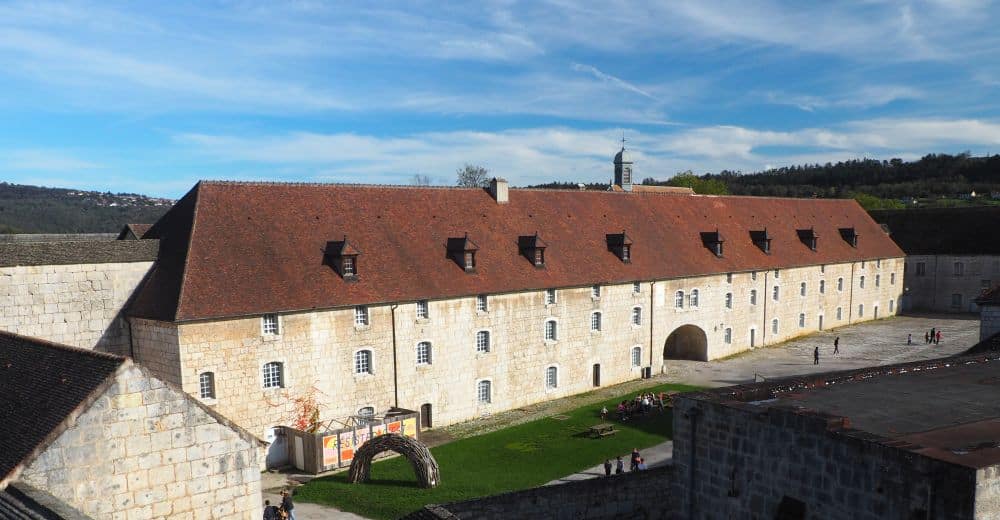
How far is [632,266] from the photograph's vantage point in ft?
121

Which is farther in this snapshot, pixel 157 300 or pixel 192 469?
pixel 157 300

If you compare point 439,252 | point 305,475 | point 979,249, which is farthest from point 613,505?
point 979,249

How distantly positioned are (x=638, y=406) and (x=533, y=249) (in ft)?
29.2

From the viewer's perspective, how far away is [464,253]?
30.8 m

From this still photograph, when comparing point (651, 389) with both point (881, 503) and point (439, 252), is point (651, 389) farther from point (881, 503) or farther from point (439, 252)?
point (881, 503)

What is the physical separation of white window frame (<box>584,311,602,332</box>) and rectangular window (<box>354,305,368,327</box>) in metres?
12.6

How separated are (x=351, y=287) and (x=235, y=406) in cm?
616

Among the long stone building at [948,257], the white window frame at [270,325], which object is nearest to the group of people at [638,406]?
the white window frame at [270,325]

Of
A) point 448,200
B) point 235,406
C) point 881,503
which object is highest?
point 448,200

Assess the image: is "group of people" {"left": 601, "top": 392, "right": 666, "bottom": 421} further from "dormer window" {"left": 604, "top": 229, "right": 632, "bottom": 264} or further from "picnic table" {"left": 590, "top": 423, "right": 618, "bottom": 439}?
"dormer window" {"left": 604, "top": 229, "right": 632, "bottom": 264}

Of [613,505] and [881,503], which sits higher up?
[881,503]

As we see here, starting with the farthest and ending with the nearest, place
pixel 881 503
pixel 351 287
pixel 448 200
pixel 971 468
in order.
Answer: pixel 448 200
pixel 351 287
pixel 881 503
pixel 971 468

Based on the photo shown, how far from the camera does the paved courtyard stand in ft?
92.0

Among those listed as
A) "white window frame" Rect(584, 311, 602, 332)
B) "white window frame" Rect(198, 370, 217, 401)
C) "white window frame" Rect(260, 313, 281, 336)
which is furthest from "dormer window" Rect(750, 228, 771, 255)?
"white window frame" Rect(198, 370, 217, 401)
